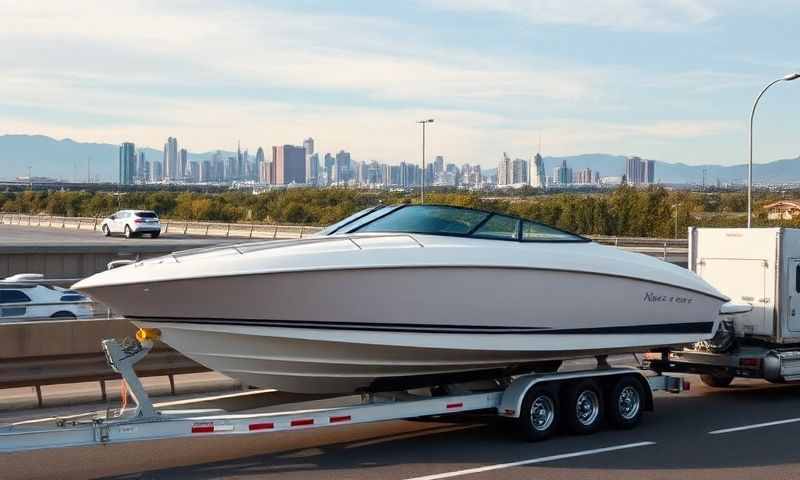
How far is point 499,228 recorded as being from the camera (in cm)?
1115

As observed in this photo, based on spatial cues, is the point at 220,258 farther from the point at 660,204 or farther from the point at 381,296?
the point at 660,204

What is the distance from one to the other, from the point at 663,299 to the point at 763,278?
2.41m

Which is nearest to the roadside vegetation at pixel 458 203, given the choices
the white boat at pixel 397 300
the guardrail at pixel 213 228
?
the guardrail at pixel 213 228

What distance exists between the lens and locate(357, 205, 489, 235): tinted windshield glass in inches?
427

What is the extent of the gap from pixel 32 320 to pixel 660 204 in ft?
172

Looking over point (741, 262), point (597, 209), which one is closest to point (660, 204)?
point (597, 209)

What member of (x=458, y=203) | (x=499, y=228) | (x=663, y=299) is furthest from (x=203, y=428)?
(x=458, y=203)

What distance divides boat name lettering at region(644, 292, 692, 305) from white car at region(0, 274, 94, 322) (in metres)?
7.00

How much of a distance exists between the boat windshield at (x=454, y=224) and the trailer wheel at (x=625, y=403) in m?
1.83

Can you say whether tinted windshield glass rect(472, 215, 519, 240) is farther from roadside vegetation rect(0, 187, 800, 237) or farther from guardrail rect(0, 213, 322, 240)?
guardrail rect(0, 213, 322, 240)

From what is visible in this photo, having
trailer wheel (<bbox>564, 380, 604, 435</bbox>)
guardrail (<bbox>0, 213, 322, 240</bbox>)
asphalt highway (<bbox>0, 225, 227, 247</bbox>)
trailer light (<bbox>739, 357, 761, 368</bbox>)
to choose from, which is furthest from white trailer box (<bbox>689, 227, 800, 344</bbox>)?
guardrail (<bbox>0, 213, 322, 240</bbox>)

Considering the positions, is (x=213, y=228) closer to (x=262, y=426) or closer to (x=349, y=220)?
(x=349, y=220)

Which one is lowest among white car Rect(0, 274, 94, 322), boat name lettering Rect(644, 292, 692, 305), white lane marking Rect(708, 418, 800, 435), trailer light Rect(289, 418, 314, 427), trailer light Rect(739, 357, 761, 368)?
white lane marking Rect(708, 418, 800, 435)

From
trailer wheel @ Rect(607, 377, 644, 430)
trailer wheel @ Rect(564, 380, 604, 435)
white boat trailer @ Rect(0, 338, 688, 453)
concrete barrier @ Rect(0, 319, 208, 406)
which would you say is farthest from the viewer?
concrete barrier @ Rect(0, 319, 208, 406)
